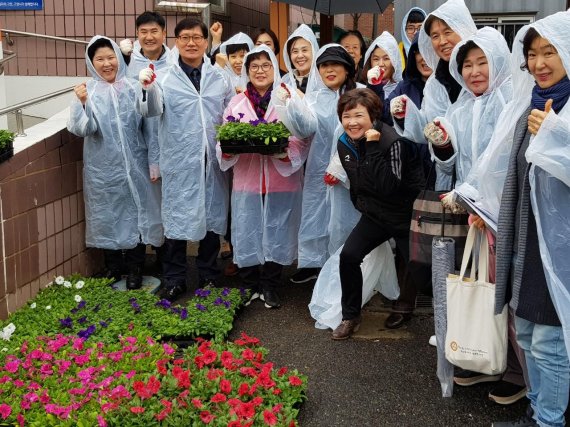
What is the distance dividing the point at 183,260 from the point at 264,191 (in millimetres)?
866

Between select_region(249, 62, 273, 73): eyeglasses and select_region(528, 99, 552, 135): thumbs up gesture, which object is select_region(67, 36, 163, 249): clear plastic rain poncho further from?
select_region(528, 99, 552, 135): thumbs up gesture

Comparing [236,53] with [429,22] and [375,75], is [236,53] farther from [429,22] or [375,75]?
[429,22]

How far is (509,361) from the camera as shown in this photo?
3.41 m

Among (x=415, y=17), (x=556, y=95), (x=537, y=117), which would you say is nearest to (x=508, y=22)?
(x=415, y=17)

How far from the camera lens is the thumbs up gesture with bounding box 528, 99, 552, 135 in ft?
8.54

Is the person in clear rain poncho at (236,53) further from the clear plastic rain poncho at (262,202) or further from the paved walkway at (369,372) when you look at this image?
the paved walkway at (369,372)

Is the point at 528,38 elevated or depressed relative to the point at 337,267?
elevated

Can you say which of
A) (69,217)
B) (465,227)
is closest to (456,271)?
(465,227)

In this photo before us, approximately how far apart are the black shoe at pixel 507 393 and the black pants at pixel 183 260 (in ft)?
7.71

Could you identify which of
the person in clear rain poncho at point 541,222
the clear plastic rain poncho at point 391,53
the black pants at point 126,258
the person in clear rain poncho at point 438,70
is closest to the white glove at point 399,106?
the person in clear rain poncho at point 438,70

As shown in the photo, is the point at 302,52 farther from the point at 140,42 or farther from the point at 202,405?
the point at 202,405

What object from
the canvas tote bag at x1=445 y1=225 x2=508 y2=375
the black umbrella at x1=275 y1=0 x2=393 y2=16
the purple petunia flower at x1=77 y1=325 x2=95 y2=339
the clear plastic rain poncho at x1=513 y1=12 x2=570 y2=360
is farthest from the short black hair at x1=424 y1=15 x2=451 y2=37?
the black umbrella at x1=275 y1=0 x2=393 y2=16

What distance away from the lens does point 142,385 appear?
3.17 meters

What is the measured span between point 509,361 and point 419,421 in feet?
1.91
